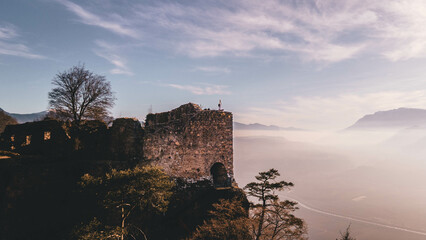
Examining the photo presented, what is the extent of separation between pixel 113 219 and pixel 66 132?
26.8 ft

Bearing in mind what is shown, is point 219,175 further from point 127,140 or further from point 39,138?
point 39,138

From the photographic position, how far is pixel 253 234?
14.7m

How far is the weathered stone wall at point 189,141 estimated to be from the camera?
18.5m

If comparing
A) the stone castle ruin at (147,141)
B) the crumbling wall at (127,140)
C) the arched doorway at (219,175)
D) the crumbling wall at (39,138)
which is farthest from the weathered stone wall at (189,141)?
the crumbling wall at (39,138)

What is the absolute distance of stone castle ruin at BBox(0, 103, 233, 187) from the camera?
1841cm

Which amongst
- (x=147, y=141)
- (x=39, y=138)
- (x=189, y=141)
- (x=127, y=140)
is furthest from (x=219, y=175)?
(x=39, y=138)

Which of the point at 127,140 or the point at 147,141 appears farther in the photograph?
the point at 127,140

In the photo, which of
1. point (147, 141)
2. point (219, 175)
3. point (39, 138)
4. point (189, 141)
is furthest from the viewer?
point (219, 175)

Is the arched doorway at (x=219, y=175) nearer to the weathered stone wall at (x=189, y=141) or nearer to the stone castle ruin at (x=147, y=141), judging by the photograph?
the stone castle ruin at (x=147, y=141)

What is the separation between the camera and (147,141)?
1836 centimetres

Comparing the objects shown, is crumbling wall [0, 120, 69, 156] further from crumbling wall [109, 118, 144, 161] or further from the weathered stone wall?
the weathered stone wall

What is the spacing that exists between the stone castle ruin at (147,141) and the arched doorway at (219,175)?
9 cm

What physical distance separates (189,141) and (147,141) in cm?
321

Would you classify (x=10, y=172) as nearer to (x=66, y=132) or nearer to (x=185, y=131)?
(x=66, y=132)
